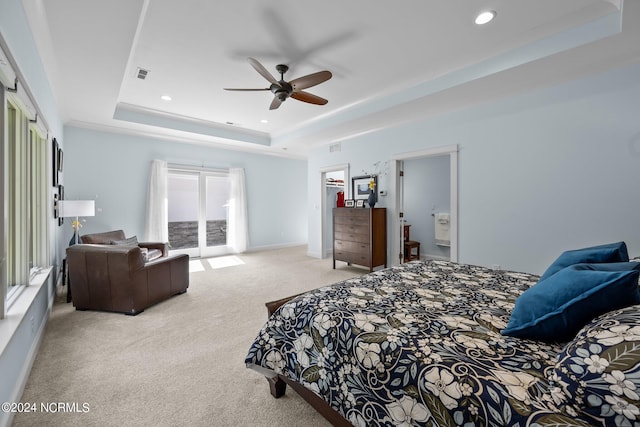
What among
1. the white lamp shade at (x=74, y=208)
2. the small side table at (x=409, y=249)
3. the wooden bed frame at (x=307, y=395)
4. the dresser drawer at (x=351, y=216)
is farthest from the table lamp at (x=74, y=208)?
the small side table at (x=409, y=249)

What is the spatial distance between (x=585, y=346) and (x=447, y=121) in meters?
3.87

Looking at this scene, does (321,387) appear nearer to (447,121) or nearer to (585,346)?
(585,346)

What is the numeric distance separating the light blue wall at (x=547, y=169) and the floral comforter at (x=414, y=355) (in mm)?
1848

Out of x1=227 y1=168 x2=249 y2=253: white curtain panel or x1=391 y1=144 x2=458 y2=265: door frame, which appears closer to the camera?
x1=391 y1=144 x2=458 y2=265: door frame

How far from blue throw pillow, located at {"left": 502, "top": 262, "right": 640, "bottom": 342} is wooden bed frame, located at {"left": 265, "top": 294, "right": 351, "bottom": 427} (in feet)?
3.04

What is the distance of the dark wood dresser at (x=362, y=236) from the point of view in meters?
4.66

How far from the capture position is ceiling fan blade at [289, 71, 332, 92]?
261 cm

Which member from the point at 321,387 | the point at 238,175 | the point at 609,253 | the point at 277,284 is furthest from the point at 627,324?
the point at 238,175

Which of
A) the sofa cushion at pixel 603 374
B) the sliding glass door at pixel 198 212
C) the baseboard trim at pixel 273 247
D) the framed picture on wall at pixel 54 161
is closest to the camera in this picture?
the sofa cushion at pixel 603 374

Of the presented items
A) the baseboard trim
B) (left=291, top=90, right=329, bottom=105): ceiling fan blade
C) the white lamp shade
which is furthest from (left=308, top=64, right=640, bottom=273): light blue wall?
the white lamp shade

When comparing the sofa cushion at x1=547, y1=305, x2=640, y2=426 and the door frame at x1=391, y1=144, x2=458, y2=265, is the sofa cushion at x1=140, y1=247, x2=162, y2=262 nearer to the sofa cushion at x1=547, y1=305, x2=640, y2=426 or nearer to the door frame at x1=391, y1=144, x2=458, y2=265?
the door frame at x1=391, y1=144, x2=458, y2=265

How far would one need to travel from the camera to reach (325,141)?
5.82 meters

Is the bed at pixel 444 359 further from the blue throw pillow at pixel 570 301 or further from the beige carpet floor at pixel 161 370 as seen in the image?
the beige carpet floor at pixel 161 370

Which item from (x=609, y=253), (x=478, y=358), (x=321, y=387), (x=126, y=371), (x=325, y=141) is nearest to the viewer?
(x=478, y=358)
